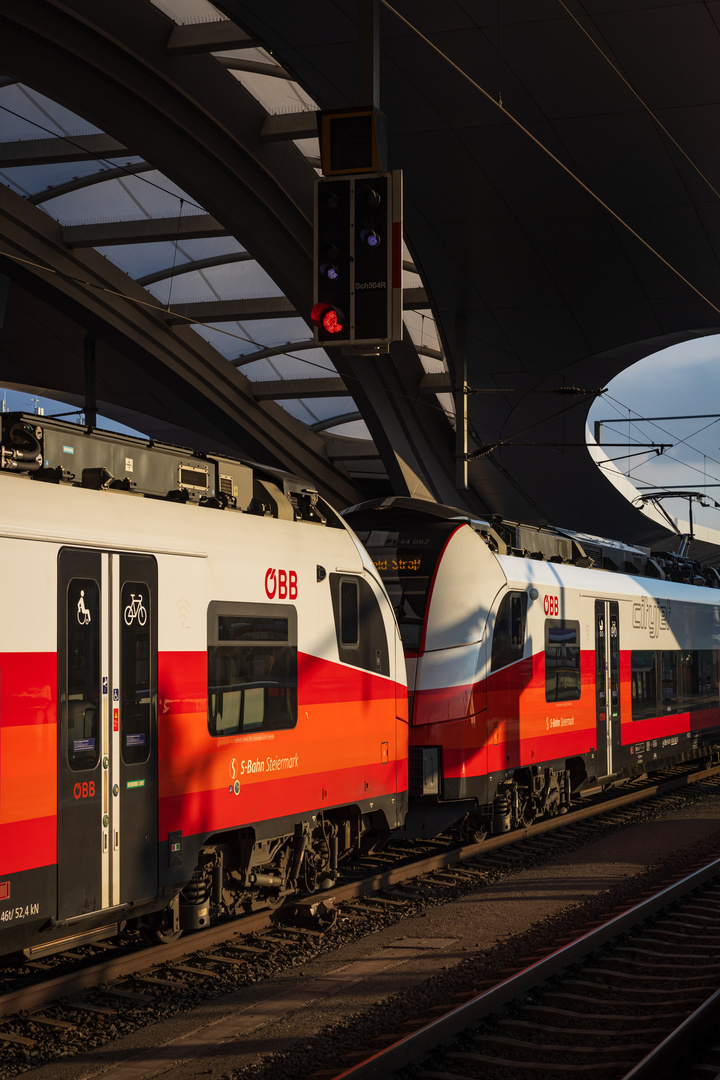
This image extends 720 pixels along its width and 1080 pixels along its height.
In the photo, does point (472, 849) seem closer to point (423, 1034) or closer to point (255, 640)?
point (255, 640)

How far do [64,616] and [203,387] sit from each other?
85.7 ft

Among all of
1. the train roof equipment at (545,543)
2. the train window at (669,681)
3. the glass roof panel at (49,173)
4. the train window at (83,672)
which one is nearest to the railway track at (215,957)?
the train window at (83,672)

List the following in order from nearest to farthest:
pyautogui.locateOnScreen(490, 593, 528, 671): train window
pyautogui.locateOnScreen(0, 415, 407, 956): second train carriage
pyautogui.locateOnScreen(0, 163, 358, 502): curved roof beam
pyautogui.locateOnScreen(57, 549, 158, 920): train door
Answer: pyautogui.locateOnScreen(0, 415, 407, 956): second train carriage, pyautogui.locateOnScreen(57, 549, 158, 920): train door, pyautogui.locateOnScreen(490, 593, 528, 671): train window, pyautogui.locateOnScreen(0, 163, 358, 502): curved roof beam

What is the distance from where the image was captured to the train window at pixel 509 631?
12.2 meters

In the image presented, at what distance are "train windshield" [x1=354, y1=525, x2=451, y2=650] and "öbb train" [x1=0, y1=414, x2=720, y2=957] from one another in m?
0.03

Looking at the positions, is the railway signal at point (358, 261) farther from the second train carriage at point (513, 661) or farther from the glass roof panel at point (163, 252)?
the glass roof panel at point (163, 252)

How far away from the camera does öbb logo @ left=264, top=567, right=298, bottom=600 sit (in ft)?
27.8

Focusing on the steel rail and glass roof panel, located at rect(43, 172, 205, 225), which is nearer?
the steel rail

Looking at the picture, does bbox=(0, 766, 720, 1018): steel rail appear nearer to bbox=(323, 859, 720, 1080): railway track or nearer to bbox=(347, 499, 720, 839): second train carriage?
bbox=(347, 499, 720, 839): second train carriage

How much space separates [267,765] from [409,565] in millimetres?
4306

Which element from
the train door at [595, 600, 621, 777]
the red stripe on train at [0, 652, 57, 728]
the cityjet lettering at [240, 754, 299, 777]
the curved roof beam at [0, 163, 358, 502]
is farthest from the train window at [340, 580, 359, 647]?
the curved roof beam at [0, 163, 358, 502]

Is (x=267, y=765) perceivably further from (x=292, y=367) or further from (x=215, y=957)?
(x=292, y=367)

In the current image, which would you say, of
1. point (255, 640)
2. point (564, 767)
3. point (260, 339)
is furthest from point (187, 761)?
point (260, 339)

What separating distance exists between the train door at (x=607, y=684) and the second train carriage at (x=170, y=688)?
18.9 feet
